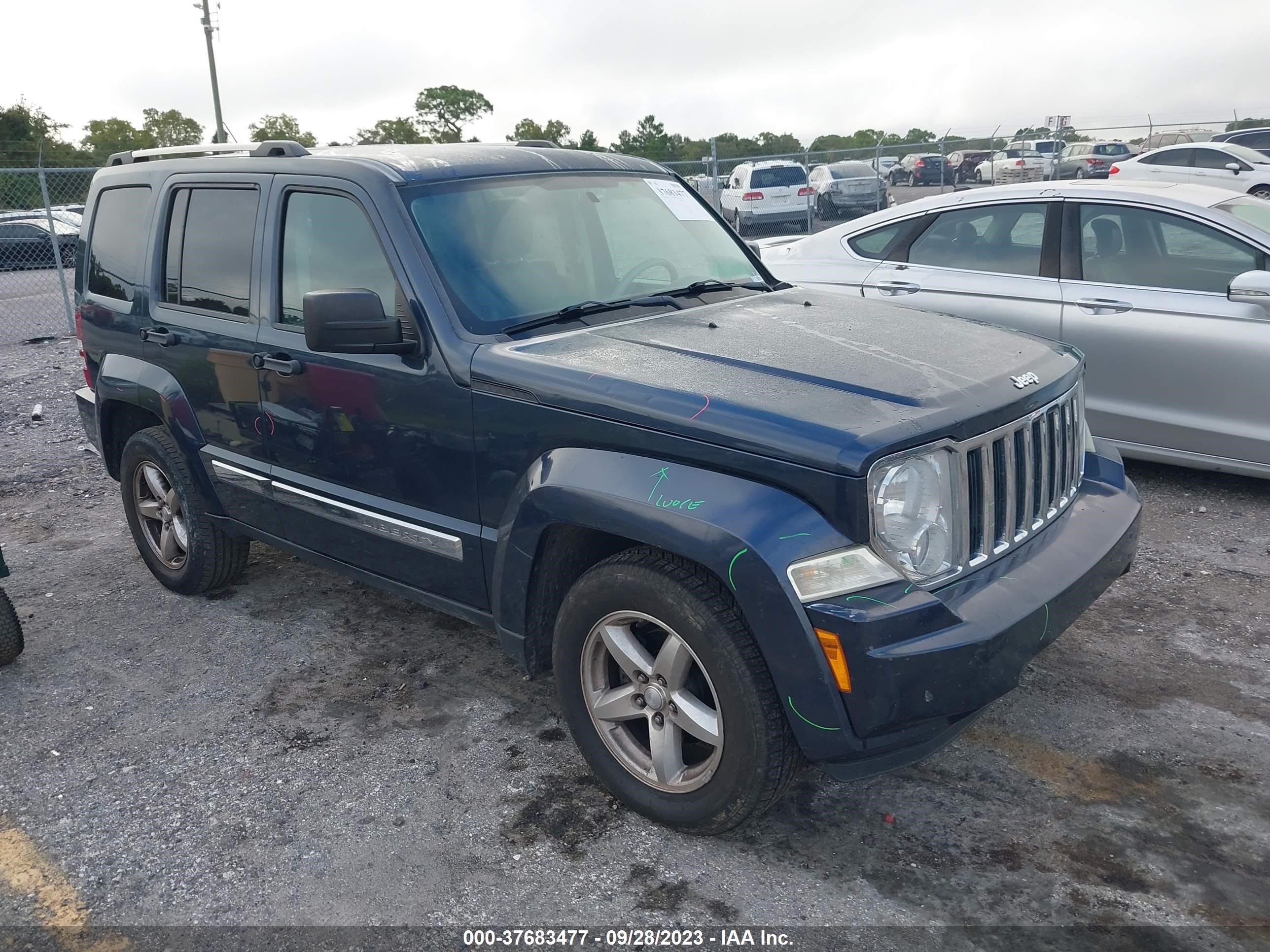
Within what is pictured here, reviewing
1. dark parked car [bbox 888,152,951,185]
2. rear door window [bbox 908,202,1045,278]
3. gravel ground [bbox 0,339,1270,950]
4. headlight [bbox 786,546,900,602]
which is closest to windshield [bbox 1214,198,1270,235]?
rear door window [bbox 908,202,1045,278]

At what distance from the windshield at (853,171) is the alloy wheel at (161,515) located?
19.7m

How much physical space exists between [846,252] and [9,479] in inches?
223

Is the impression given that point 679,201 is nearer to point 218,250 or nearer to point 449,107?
point 218,250

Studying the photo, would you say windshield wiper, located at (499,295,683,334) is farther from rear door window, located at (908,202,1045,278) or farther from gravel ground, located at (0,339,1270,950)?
rear door window, located at (908,202,1045,278)

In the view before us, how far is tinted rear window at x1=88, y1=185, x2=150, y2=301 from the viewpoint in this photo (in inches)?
183

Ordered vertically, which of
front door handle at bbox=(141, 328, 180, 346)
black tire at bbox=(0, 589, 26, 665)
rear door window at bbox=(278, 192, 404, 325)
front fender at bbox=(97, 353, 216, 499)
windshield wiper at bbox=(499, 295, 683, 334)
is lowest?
black tire at bbox=(0, 589, 26, 665)

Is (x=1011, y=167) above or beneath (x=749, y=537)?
above

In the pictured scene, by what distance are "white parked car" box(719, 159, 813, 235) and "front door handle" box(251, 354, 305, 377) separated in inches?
694

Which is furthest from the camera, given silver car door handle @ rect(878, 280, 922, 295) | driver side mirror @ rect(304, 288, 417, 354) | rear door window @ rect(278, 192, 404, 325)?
silver car door handle @ rect(878, 280, 922, 295)

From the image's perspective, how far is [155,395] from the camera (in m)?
4.54

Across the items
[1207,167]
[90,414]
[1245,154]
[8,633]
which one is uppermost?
[1245,154]

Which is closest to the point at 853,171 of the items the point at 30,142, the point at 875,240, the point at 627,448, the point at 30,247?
the point at 30,247

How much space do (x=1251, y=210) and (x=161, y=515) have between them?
5936 mm

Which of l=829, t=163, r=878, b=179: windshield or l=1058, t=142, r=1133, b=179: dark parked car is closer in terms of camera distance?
l=829, t=163, r=878, b=179: windshield
